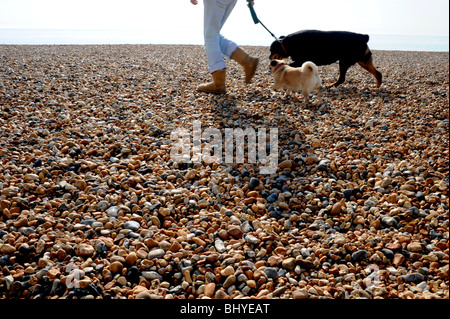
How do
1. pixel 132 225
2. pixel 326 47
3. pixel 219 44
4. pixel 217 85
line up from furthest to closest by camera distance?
pixel 326 47, pixel 217 85, pixel 219 44, pixel 132 225

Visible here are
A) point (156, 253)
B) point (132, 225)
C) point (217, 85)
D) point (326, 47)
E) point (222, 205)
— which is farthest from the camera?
point (326, 47)

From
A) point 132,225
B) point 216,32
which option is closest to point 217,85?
point 216,32

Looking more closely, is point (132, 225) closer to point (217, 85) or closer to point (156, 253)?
point (156, 253)

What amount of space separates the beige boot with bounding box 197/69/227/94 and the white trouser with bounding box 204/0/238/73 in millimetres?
124

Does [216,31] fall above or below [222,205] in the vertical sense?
above

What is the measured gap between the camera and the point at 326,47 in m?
6.32

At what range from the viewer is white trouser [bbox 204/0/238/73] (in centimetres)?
510

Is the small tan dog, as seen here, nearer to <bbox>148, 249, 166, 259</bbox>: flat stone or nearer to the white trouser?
the white trouser

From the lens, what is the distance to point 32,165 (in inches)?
136

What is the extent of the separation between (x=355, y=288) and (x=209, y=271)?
92cm

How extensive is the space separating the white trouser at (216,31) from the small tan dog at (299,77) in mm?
878

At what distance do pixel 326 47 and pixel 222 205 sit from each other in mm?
4774

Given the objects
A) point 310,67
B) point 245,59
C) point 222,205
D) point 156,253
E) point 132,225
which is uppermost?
point 245,59
